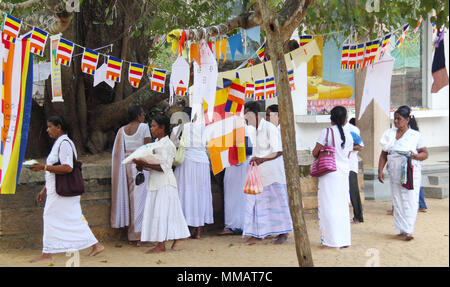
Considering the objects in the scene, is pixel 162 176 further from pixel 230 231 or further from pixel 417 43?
pixel 417 43

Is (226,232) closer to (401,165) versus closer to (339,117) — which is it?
(339,117)

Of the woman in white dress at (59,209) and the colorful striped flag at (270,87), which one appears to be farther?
the colorful striped flag at (270,87)

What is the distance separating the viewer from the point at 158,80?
749cm

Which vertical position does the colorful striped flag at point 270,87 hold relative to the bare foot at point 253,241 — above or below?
above

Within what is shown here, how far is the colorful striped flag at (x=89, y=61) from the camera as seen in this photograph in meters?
6.78

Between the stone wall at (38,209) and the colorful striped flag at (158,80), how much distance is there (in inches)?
50.9

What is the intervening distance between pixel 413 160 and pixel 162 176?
3.23 metres

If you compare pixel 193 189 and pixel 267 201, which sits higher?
pixel 193 189

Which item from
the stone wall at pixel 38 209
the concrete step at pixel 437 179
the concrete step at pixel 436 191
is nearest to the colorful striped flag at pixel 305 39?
Result: the stone wall at pixel 38 209

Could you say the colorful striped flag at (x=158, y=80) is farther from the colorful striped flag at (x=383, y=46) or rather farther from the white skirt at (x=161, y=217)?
the colorful striped flag at (x=383, y=46)

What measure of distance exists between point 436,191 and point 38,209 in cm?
764

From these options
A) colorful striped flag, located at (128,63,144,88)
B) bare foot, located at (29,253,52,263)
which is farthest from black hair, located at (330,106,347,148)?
bare foot, located at (29,253,52,263)

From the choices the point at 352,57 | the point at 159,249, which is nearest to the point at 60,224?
the point at 159,249

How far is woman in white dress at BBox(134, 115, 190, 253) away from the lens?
6.35 meters
